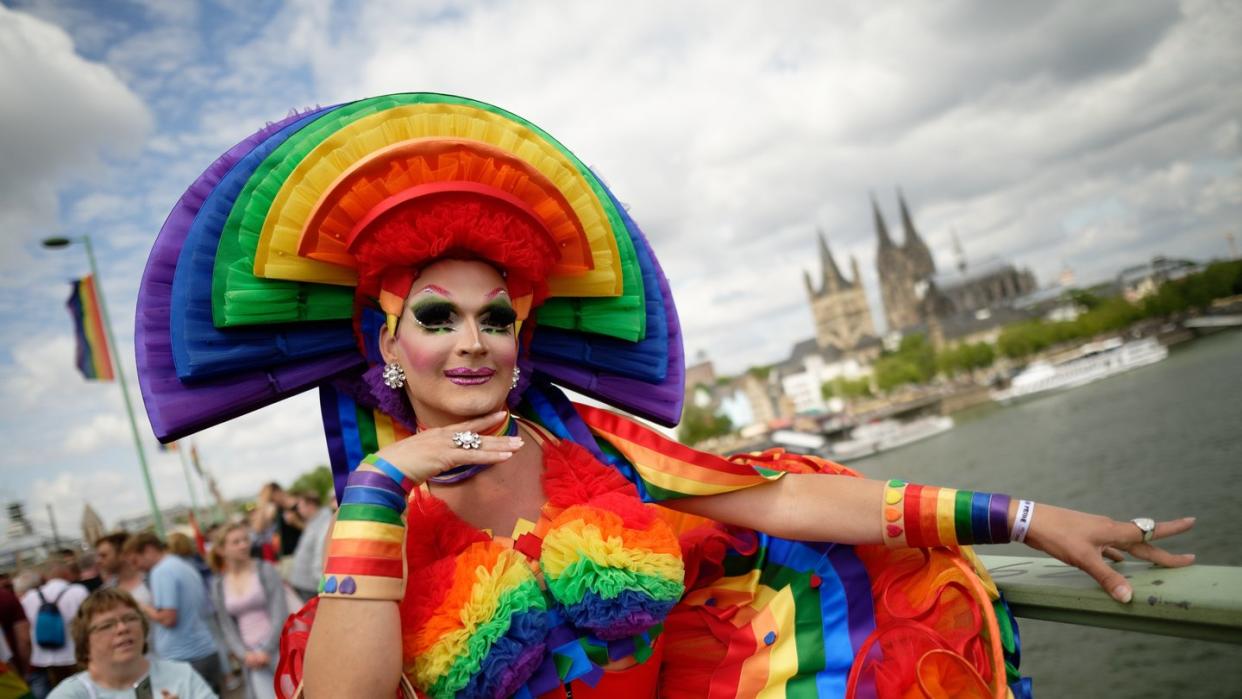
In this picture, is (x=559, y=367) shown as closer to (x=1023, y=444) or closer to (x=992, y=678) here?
(x=992, y=678)

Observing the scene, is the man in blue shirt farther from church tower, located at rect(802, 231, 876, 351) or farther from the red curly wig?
church tower, located at rect(802, 231, 876, 351)

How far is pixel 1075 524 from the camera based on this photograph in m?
1.53

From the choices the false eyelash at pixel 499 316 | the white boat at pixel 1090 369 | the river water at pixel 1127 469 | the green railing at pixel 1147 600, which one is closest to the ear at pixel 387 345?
the false eyelash at pixel 499 316

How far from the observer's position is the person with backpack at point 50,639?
17.7ft

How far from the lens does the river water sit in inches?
94.6

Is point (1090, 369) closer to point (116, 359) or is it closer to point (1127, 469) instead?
point (1127, 469)

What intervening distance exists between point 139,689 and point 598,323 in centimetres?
236

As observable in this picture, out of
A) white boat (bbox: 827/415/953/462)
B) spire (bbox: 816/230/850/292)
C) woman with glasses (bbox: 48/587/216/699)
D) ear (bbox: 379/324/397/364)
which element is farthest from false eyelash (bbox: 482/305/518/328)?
spire (bbox: 816/230/850/292)

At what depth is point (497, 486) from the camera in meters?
1.82

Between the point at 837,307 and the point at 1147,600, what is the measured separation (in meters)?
107

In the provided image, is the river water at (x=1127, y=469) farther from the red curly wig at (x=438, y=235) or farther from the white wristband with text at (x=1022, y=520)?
the red curly wig at (x=438, y=235)

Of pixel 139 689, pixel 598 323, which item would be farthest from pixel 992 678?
pixel 139 689

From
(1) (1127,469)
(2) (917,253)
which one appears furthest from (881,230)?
(1) (1127,469)

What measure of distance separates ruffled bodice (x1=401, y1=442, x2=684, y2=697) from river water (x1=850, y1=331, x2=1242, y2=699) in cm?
108
